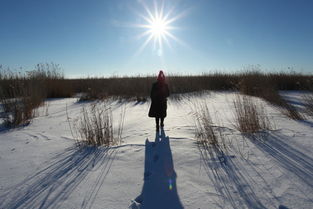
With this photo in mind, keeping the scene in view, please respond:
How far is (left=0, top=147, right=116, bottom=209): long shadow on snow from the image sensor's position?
1.47m

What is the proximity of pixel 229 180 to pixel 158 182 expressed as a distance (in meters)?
0.68

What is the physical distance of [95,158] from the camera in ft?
7.64

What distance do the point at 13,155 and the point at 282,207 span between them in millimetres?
3064

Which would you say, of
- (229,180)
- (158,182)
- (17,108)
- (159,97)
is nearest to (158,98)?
(159,97)

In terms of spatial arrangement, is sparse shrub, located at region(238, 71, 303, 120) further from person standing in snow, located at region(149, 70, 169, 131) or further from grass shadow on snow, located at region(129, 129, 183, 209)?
grass shadow on snow, located at region(129, 129, 183, 209)

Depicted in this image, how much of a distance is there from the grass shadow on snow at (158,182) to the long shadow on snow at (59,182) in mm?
432

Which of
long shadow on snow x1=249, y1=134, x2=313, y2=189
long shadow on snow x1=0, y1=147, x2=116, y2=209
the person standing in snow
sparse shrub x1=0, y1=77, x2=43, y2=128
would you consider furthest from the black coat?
sparse shrub x1=0, y1=77, x2=43, y2=128

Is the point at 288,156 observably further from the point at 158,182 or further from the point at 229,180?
the point at 158,182

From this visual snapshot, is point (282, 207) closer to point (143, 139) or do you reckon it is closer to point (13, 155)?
point (143, 139)

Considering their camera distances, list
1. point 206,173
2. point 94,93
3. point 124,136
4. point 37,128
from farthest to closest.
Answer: point 94,93
point 37,128
point 124,136
point 206,173

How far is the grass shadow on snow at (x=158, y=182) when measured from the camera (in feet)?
4.74

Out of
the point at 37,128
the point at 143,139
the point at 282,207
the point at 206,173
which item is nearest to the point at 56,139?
the point at 37,128

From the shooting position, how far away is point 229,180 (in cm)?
173

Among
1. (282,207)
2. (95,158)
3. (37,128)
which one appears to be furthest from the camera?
(37,128)
